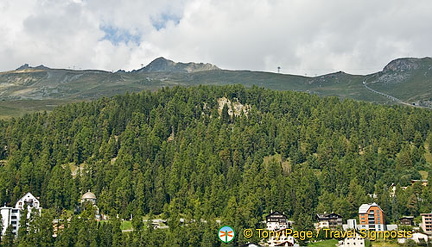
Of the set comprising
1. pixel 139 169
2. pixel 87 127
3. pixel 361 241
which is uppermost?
pixel 87 127

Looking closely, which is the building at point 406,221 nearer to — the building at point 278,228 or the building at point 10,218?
the building at point 278,228

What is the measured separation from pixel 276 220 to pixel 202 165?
3364 cm

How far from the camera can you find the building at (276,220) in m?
119

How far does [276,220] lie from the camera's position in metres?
121

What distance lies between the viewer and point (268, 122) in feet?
602

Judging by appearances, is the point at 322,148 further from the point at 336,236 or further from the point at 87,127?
the point at 87,127

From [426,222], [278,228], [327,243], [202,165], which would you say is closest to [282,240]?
[278,228]

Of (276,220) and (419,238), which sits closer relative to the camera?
(419,238)

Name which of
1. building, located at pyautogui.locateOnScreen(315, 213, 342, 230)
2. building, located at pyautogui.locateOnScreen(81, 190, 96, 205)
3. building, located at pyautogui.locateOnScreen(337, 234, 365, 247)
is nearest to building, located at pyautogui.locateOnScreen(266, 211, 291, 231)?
building, located at pyautogui.locateOnScreen(315, 213, 342, 230)

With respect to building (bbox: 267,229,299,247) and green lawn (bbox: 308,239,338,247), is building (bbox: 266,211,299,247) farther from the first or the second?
green lawn (bbox: 308,239,338,247)

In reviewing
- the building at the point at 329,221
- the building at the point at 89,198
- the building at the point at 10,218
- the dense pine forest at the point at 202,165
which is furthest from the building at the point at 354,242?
the building at the point at 10,218

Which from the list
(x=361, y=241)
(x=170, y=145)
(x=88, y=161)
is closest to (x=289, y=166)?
(x=170, y=145)

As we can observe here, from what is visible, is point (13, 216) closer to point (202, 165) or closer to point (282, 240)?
point (202, 165)

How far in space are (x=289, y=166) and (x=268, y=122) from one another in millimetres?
30663
